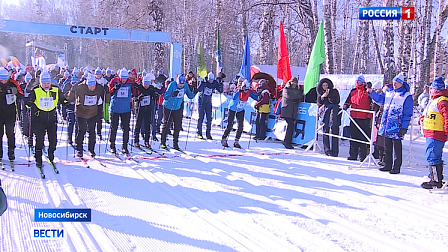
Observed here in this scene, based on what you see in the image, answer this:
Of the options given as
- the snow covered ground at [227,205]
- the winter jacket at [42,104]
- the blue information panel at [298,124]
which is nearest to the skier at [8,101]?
the winter jacket at [42,104]

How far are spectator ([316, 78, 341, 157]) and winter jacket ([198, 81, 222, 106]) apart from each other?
10.8 ft

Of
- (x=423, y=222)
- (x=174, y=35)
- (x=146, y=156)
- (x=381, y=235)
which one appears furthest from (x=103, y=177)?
(x=174, y=35)

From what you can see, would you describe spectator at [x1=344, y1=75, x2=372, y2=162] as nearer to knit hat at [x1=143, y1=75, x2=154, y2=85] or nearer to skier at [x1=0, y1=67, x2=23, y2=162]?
knit hat at [x1=143, y1=75, x2=154, y2=85]

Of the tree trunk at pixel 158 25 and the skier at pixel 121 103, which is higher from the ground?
the tree trunk at pixel 158 25

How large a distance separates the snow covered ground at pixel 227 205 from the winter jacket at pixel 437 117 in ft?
3.24

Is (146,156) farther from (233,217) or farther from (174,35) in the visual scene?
(174,35)

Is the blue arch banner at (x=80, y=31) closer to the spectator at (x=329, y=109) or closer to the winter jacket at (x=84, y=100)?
the winter jacket at (x=84, y=100)

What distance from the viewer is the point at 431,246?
4.38 m

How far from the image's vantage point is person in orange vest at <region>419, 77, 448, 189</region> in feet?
21.2

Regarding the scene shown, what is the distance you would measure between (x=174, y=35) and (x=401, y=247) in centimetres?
3368

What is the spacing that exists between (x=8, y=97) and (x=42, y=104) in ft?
2.40

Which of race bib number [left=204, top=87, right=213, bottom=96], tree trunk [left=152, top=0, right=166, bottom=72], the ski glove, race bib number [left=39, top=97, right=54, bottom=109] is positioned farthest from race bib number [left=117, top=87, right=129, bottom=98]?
tree trunk [left=152, top=0, right=166, bottom=72]

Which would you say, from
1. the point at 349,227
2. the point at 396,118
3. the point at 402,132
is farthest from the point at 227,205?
the point at 396,118

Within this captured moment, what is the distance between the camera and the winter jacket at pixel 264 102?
37.4 ft
